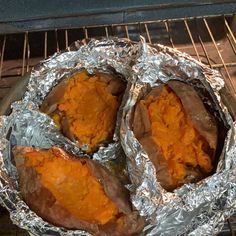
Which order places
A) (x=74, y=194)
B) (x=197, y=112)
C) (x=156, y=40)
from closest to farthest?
1. (x=74, y=194)
2. (x=197, y=112)
3. (x=156, y=40)

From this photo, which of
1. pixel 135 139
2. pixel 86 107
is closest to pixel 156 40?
pixel 86 107

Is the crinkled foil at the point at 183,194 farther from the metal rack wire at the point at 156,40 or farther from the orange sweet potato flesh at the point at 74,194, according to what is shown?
the metal rack wire at the point at 156,40

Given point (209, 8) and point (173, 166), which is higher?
point (209, 8)

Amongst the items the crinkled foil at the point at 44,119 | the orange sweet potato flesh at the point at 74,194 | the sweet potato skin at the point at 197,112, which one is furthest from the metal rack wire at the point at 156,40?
the orange sweet potato flesh at the point at 74,194

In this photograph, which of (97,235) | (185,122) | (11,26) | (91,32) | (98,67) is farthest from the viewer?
(91,32)

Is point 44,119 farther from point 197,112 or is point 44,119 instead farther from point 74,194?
point 197,112

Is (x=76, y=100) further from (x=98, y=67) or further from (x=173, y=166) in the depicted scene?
(x=173, y=166)

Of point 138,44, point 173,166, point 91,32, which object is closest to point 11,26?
point 91,32
